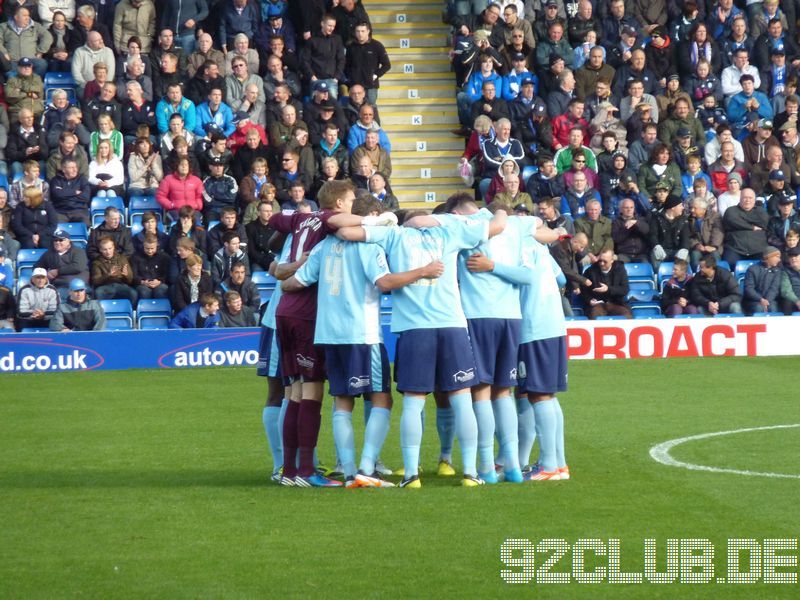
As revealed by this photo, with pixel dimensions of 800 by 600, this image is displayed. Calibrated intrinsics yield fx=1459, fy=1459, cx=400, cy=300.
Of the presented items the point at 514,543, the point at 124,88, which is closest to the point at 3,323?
the point at 124,88

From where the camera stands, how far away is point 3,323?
2002 centimetres

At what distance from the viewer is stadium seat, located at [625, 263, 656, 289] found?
22484 millimetres

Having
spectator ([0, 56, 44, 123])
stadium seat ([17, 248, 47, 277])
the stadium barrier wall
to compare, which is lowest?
the stadium barrier wall

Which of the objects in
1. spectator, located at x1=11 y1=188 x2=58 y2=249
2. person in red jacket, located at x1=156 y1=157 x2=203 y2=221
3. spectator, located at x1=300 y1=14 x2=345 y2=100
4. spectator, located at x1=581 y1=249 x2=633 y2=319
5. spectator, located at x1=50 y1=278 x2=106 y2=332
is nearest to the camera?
spectator, located at x1=50 y1=278 x2=106 y2=332

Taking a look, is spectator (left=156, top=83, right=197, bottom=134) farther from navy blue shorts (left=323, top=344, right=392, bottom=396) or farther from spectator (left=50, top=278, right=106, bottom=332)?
navy blue shorts (left=323, top=344, right=392, bottom=396)

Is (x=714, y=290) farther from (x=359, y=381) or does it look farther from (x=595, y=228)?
(x=359, y=381)

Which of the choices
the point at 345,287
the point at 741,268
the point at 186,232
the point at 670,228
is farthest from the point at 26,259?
the point at 345,287

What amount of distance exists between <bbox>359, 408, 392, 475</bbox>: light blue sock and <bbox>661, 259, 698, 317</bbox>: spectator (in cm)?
1240

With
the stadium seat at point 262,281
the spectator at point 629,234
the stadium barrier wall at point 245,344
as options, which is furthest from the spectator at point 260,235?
the spectator at point 629,234

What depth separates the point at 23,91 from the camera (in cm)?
2236

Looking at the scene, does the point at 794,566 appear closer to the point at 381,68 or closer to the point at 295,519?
the point at 295,519

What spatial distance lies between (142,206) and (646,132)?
816cm

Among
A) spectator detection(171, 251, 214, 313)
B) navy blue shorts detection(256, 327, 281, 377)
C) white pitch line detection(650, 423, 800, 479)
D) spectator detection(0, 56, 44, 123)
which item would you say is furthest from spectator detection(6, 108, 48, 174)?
white pitch line detection(650, 423, 800, 479)

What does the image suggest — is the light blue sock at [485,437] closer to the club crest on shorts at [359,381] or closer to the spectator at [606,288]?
the club crest on shorts at [359,381]
